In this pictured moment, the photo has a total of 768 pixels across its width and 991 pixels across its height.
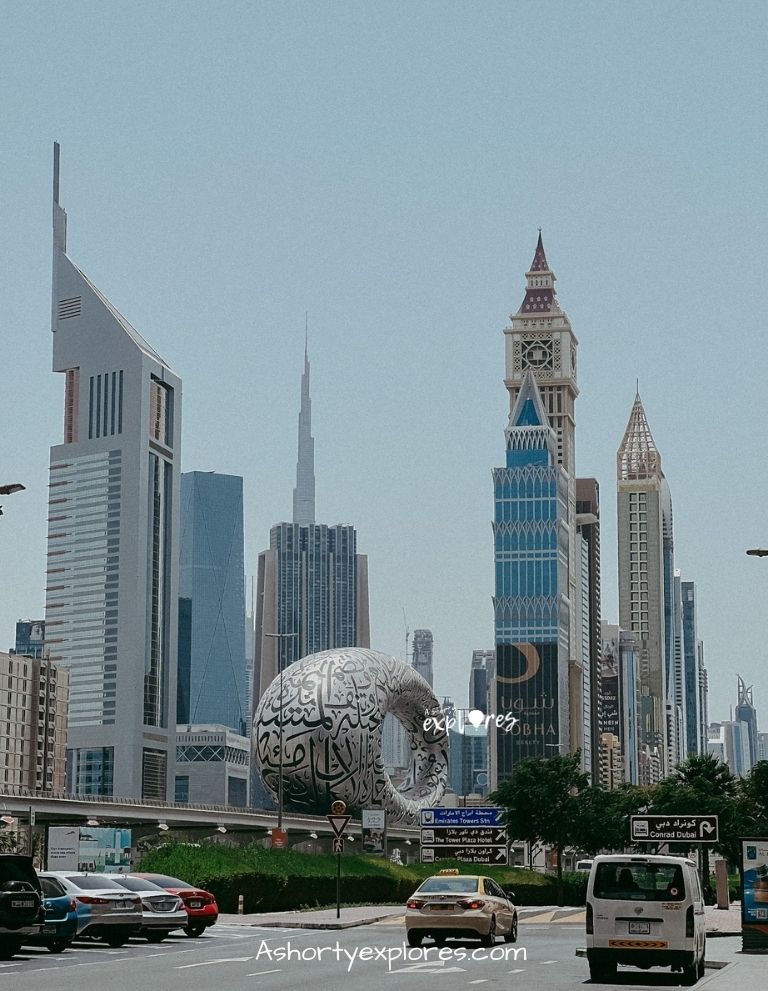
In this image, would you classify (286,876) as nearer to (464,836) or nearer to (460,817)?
(464,836)

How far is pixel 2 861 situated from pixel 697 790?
6845cm

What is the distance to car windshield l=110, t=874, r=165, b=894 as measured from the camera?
35750mm

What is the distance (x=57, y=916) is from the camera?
31.8 m

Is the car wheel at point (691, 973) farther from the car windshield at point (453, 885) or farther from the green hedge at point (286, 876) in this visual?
the green hedge at point (286, 876)

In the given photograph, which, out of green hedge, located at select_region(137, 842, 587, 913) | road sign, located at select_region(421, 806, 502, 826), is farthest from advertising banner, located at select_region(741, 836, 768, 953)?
road sign, located at select_region(421, 806, 502, 826)

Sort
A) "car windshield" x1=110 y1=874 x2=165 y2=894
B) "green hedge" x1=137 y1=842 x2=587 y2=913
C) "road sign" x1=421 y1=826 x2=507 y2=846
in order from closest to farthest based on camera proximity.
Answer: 1. "car windshield" x1=110 y1=874 x2=165 y2=894
2. "green hedge" x1=137 y1=842 x2=587 y2=913
3. "road sign" x1=421 y1=826 x2=507 y2=846

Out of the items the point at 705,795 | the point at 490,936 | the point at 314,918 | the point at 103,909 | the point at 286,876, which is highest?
the point at 705,795

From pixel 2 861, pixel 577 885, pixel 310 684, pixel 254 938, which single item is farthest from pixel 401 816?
pixel 2 861

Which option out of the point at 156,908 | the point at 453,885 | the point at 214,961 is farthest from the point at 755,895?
the point at 156,908

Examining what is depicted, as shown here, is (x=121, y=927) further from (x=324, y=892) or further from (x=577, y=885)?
(x=577, y=885)

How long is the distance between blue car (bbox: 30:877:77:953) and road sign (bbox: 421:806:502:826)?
3573cm

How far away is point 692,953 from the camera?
82.7 feet

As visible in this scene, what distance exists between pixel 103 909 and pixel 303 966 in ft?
23.2

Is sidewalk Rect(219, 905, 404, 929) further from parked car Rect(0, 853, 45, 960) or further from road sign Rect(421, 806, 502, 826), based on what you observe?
road sign Rect(421, 806, 502, 826)
